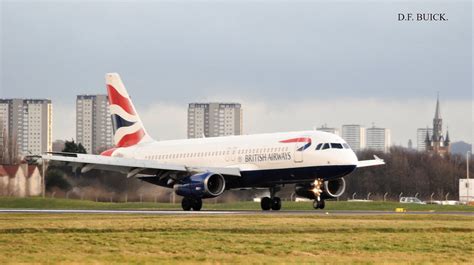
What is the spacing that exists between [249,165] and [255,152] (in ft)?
2.74

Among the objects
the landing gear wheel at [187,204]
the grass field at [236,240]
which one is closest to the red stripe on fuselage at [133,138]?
the landing gear wheel at [187,204]

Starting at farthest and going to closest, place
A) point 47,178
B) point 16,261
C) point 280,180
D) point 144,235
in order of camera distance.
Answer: point 47,178 → point 280,180 → point 144,235 → point 16,261

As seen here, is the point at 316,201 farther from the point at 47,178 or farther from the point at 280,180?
the point at 47,178

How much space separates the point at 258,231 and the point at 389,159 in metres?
91.4

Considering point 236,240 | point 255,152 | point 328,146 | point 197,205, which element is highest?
point 328,146

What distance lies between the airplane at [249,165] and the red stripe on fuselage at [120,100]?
7.25 meters

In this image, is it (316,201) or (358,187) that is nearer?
(316,201)

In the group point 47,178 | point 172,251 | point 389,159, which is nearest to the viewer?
point 172,251

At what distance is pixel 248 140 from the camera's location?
235ft

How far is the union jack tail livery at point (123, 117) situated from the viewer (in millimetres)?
80938

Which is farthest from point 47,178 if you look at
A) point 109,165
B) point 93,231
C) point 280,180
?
point 93,231

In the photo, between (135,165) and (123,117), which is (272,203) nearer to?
(135,165)

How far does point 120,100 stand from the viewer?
82250 mm

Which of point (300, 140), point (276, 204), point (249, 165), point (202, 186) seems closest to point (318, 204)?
point (276, 204)
